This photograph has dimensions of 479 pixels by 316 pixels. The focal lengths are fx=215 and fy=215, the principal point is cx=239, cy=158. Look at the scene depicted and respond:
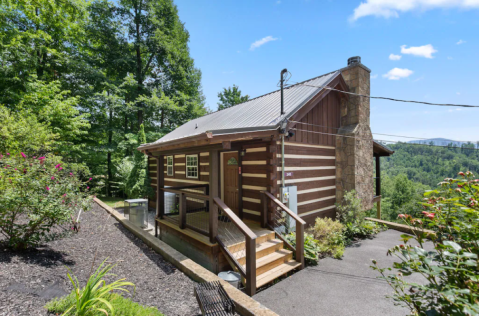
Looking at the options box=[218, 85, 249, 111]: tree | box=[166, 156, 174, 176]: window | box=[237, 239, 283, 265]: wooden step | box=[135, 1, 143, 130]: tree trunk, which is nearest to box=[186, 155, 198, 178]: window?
box=[166, 156, 174, 176]: window

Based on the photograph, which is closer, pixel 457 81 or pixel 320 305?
pixel 320 305

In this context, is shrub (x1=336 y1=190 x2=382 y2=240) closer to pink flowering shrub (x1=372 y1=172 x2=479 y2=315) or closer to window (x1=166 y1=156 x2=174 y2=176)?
pink flowering shrub (x1=372 y1=172 x2=479 y2=315)

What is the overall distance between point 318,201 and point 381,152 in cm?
543

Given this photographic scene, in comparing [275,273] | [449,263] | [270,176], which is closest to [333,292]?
[275,273]

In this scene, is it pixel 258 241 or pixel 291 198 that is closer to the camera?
pixel 258 241

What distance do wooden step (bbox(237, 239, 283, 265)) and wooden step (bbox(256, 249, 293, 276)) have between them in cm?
8

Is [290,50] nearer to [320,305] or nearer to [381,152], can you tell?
[381,152]

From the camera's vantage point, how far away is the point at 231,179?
791cm

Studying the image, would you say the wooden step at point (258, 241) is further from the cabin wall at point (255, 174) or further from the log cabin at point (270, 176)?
the cabin wall at point (255, 174)

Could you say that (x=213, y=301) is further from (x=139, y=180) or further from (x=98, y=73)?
(x=98, y=73)

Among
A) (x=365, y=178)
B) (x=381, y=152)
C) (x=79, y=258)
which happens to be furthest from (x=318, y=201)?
(x=79, y=258)

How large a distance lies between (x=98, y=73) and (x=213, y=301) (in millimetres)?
19860

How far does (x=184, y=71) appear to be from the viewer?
21.3m

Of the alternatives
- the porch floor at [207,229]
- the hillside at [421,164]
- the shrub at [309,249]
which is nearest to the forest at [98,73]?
the porch floor at [207,229]
